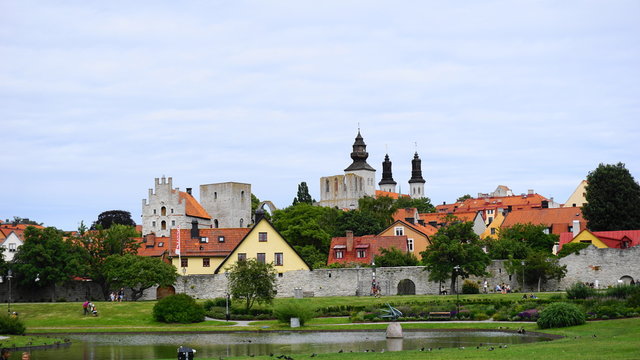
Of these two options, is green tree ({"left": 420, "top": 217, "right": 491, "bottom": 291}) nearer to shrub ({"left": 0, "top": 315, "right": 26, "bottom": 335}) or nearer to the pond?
the pond

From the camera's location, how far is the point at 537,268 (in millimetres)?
65188

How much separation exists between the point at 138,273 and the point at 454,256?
22.7 meters

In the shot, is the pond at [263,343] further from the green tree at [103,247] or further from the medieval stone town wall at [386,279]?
the green tree at [103,247]

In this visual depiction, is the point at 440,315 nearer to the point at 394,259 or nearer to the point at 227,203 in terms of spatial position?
the point at 394,259

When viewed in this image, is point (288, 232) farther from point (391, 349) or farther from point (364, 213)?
point (391, 349)

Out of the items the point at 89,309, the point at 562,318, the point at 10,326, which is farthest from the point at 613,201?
the point at 10,326

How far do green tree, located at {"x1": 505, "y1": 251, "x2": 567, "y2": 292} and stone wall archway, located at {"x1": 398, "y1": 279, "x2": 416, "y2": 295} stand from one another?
23.3 feet

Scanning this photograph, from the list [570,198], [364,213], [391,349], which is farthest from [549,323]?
[570,198]

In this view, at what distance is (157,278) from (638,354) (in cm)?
4478

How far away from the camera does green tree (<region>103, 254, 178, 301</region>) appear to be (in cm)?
6444

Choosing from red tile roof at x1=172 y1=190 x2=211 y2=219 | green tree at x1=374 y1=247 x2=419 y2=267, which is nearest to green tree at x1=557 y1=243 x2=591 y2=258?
green tree at x1=374 y1=247 x2=419 y2=267

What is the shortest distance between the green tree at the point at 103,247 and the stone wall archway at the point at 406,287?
74.1 feet

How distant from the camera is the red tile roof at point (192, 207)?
4852 inches

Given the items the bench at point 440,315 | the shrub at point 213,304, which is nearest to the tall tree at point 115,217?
the shrub at point 213,304
